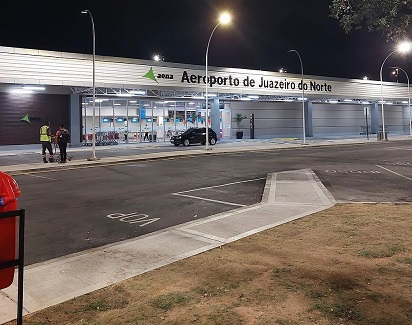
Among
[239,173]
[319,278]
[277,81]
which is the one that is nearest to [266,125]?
[277,81]

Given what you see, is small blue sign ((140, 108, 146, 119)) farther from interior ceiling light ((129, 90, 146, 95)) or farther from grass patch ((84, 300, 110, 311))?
grass patch ((84, 300, 110, 311))

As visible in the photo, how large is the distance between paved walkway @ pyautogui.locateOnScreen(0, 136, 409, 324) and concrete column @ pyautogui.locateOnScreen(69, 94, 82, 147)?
26.5m

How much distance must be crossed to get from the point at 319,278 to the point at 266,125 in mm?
45372

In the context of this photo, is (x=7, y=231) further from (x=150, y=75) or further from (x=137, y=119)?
(x=137, y=119)

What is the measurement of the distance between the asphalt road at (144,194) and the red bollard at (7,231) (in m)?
3.51

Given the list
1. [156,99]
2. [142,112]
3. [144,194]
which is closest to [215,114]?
[156,99]

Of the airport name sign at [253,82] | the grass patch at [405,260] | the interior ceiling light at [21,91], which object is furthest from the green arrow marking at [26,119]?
the grass patch at [405,260]

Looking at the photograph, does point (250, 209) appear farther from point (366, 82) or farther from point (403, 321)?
point (366, 82)

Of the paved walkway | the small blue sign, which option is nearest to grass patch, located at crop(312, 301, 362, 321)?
the paved walkway

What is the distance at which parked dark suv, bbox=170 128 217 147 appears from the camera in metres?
36.1

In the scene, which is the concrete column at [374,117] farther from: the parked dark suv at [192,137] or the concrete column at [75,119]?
the concrete column at [75,119]

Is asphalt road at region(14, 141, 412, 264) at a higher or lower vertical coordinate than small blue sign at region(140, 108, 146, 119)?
lower

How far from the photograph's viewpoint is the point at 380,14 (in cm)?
791

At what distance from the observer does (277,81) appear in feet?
138
